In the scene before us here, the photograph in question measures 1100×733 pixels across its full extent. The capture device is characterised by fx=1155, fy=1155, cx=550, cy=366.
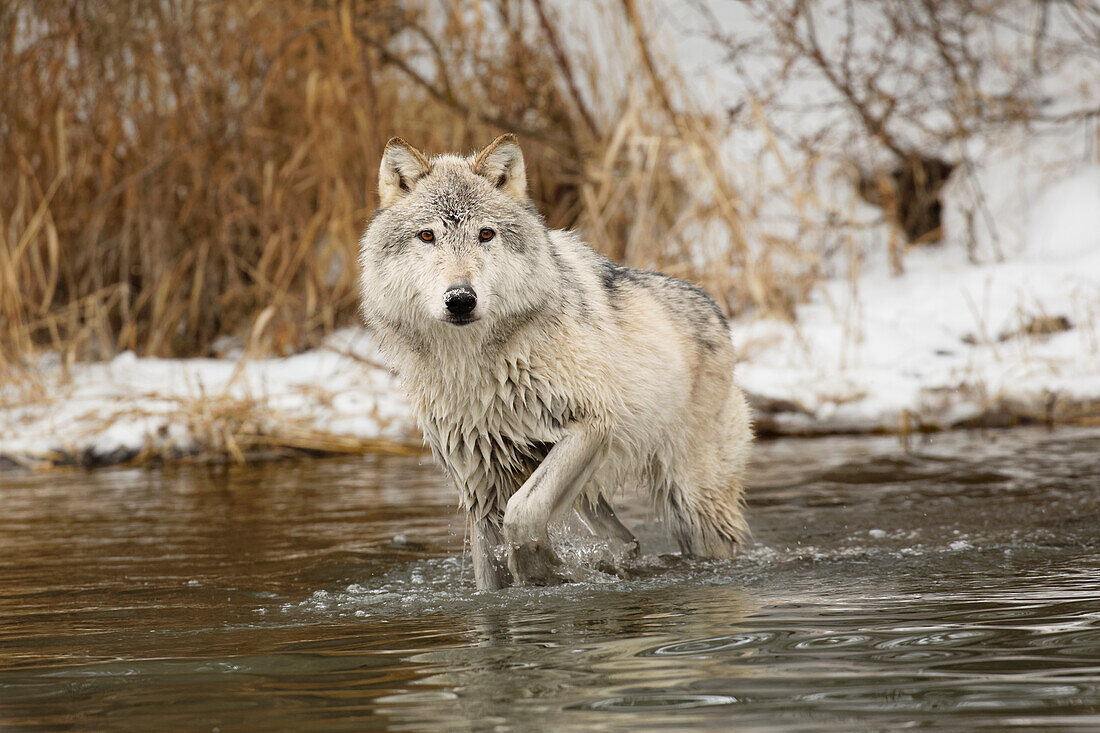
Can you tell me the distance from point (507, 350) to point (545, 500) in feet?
1.85

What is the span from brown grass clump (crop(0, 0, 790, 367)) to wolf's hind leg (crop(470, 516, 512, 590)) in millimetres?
4985

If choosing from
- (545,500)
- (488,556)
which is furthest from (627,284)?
(488,556)

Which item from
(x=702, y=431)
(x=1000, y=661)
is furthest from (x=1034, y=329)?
(x=1000, y=661)

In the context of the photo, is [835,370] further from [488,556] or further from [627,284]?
[488,556]

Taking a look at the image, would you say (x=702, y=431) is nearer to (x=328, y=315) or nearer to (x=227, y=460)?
(x=227, y=460)

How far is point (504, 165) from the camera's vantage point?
174 inches

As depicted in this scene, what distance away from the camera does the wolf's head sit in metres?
3.95

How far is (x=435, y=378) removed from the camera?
14.1ft

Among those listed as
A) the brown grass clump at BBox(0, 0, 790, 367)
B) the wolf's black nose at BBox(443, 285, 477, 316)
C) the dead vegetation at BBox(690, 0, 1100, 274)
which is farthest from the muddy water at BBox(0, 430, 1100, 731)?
the dead vegetation at BBox(690, 0, 1100, 274)

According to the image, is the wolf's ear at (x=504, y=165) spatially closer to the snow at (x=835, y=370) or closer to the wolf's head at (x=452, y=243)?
the wolf's head at (x=452, y=243)

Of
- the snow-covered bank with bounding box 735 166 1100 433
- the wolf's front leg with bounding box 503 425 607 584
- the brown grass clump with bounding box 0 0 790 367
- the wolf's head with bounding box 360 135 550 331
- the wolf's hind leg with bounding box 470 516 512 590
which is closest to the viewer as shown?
the wolf's head with bounding box 360 135 550 331

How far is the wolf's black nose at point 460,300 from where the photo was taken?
12.5 ft

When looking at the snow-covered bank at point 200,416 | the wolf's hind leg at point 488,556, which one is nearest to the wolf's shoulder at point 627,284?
the wolf's hind leg at point 488,556

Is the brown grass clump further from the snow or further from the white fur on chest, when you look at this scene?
the white fur on chest
